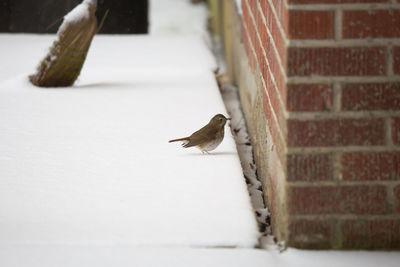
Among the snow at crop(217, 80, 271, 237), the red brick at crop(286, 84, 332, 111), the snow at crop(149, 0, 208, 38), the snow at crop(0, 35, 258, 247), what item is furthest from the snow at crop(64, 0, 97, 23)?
the snow at crop(149, 0, 208, 38)

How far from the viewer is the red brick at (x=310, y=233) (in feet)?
7.39

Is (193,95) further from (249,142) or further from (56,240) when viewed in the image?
(56,240)

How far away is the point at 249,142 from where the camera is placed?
369 cm

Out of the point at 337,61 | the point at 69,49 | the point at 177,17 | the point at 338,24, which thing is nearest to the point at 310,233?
the point at 337,61

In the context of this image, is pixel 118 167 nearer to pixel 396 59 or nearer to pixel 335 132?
pixel 335 132

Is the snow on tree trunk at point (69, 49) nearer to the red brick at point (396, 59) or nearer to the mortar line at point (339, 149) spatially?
the mortar line at point (339, 149)

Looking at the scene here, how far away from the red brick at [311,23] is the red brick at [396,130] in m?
0.33

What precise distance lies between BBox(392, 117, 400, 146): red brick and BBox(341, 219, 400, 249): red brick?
0.25m

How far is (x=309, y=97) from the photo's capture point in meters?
2.15

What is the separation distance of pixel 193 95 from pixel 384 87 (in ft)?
7.01

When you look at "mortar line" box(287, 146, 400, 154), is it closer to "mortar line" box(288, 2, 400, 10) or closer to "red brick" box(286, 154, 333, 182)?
"red brick" box(286, 154, 333, 182)

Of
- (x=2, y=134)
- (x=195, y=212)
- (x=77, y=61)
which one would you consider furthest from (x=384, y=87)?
(x=77, y=61)

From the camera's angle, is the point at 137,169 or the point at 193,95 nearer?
the point at 137,169

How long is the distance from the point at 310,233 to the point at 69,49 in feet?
7.99
